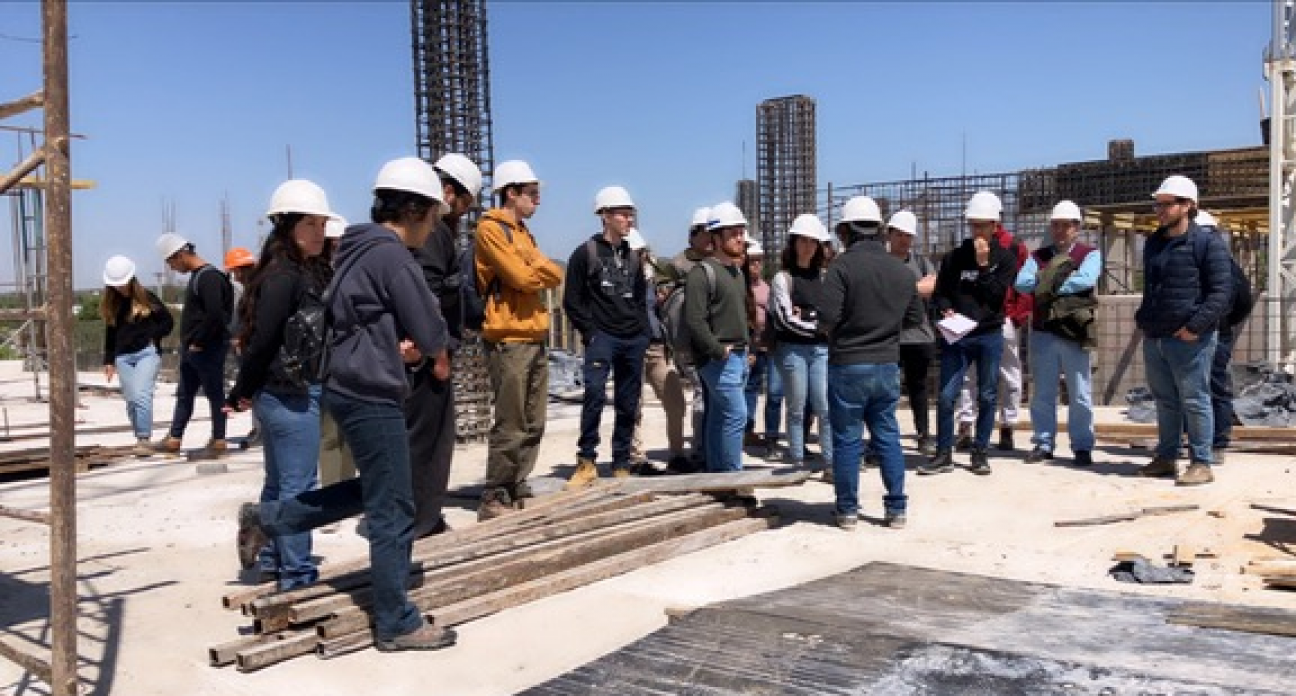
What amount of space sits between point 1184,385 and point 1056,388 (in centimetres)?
121

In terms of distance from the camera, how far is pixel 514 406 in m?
6.71

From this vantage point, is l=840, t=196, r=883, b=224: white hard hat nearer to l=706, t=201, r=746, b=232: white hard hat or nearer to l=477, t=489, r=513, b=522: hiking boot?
l=706, t=201, r=746, b=232: white hard hat

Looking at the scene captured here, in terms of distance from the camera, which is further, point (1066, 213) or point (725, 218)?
point (1066, 213)

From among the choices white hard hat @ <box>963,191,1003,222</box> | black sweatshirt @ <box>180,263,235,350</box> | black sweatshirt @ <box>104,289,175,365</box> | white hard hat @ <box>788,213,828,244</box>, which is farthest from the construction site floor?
white hard hat @ <box>963,191,1003,222</box>

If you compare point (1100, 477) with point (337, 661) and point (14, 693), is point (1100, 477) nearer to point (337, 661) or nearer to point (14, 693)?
point (337, 661)

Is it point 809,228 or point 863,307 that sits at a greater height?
point 809,228

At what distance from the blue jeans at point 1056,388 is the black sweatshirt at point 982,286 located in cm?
60

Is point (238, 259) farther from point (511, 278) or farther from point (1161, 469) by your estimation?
point (1161, 469)

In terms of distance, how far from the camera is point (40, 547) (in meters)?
6.64

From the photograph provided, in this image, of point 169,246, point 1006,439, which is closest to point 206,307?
point 169,246

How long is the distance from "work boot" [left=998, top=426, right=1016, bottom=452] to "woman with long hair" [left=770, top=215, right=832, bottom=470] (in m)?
2.02

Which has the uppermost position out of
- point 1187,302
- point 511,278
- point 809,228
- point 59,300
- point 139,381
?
point 809,228

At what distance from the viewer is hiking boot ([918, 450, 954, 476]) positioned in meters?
8.24

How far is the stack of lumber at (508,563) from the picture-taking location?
4.38m
